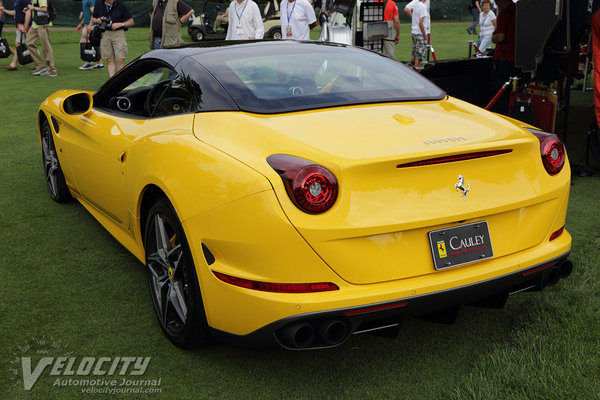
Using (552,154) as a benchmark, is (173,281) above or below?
below

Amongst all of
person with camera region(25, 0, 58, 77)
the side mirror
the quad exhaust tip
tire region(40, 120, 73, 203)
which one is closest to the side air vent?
tire region(40, 120, 73, 203)

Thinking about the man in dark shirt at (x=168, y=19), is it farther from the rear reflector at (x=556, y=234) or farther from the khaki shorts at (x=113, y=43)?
the rear reflector at (x=556, y=234)

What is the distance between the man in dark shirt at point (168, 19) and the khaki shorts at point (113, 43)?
82cm

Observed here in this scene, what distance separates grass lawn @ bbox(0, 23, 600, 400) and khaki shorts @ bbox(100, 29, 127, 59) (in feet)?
25.7

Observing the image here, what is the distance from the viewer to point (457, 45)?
930 inches

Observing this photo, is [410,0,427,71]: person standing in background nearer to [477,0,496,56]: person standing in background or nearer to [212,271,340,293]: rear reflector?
[477,0,496,56]: person standing in background

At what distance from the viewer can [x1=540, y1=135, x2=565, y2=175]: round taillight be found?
2.96 metres

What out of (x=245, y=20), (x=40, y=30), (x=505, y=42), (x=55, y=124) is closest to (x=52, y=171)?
(x=55, y=124)

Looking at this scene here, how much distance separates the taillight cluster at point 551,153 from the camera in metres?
2.96

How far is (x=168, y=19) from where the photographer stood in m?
10.9

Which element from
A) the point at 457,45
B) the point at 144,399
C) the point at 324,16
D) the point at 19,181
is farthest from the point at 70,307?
the point at 457,45

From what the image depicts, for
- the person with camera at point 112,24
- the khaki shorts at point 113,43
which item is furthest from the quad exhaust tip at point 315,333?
the khaki shorts at point 113,43

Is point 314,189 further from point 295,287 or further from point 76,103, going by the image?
point 76,103

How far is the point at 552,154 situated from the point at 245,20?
7610 millimetres
